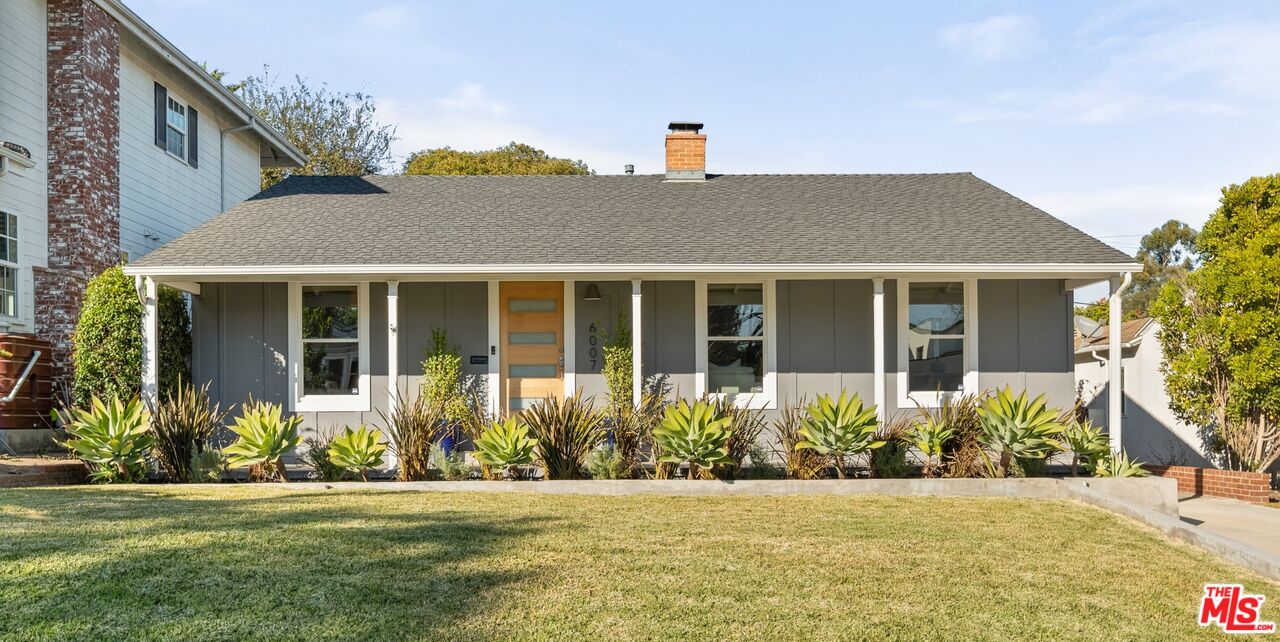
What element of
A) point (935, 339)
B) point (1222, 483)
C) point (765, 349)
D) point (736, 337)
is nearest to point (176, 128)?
point (736, 337)

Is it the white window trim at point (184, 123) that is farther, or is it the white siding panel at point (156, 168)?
the white window trim at point (184, 123)

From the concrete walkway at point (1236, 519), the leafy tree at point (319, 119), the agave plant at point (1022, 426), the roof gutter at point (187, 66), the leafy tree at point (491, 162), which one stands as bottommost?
the concrete walkway at point (1236, 519)

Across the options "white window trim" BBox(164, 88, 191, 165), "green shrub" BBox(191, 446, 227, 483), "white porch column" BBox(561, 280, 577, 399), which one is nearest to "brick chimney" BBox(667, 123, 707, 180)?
"white porch column" BBox(561, 280, 577, 399)

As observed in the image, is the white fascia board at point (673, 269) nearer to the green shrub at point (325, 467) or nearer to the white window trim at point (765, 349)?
the white window trim at point (765, 349)

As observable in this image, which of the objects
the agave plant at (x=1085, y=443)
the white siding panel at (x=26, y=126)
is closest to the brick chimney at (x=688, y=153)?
the agave plant at (x=1085, y=443)

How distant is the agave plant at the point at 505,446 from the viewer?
912 cm

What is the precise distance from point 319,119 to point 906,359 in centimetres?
2574

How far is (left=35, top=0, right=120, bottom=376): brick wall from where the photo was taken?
11516mm

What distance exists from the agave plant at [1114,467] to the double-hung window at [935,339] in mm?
1872

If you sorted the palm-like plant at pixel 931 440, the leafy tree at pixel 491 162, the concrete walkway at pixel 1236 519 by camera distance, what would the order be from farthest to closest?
the leafy tree at pixel 491 162 → the palm-like plant at pixel 931 440 → the concrete walkway at pixel 1236 519

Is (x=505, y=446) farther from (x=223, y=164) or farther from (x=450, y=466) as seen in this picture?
(x=223, y=164)

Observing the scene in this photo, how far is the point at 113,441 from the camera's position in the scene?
9094mm

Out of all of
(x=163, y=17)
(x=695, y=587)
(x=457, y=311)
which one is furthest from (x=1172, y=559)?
(x=163, y=17)

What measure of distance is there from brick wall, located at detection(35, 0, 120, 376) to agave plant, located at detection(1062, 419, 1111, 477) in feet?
40.4
